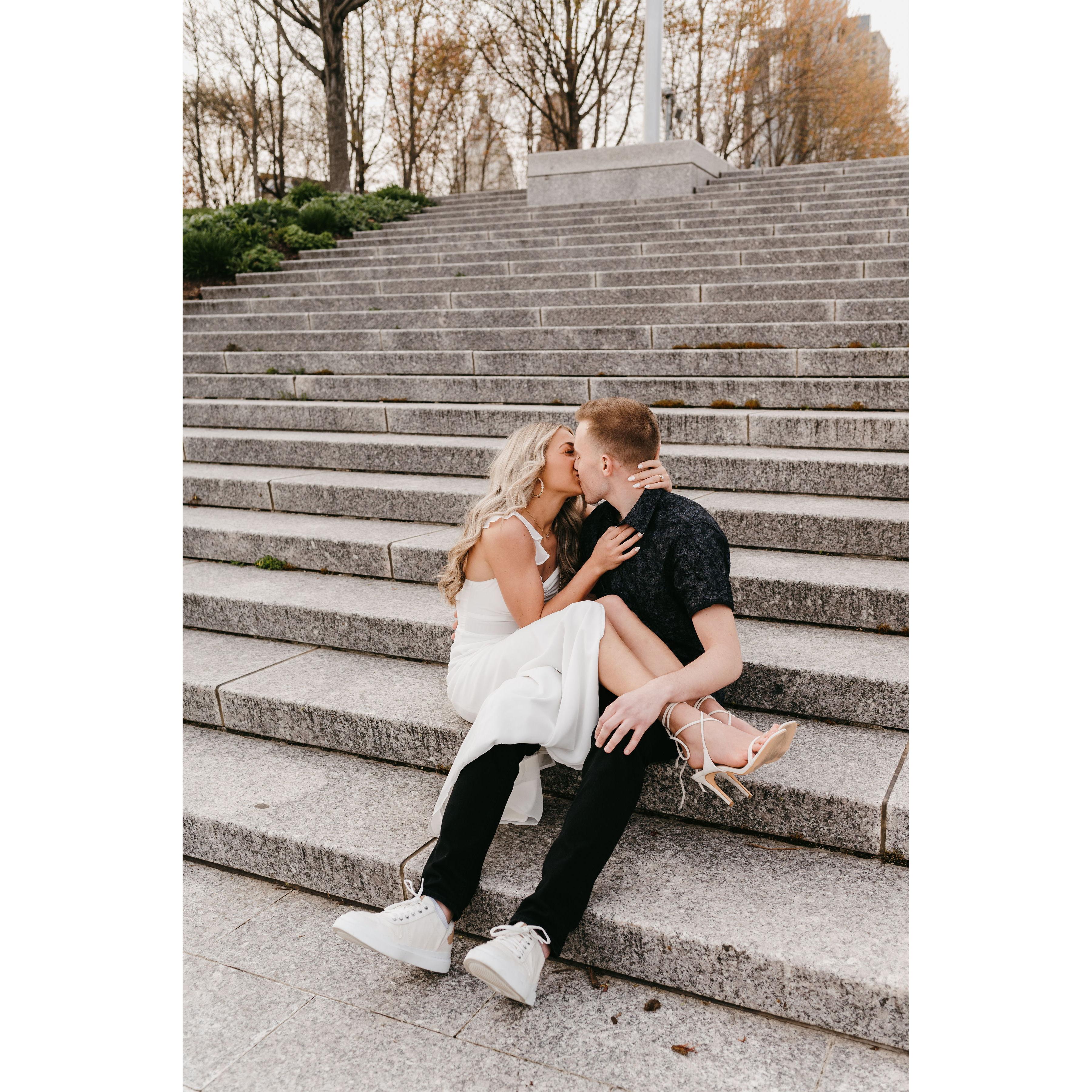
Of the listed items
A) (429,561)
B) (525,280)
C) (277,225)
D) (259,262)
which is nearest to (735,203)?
(525,280)

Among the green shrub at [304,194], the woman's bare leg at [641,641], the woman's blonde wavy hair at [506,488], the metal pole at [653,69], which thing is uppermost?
the metal pole at [653,69]

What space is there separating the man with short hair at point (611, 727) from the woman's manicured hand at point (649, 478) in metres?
0.02

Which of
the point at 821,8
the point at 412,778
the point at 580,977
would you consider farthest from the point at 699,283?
the point at 821,8

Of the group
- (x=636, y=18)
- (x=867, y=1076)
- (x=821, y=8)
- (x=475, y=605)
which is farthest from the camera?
(x=821, y=8)

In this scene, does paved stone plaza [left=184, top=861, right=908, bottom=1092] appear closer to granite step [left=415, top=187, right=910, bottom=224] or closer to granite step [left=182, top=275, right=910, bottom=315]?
granite step [left=182, top=275, right=910, bottom=315]

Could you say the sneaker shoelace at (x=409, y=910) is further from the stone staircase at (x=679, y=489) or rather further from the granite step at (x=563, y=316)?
the granite step at (x=563, y=316)

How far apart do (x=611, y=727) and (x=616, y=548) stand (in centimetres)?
65

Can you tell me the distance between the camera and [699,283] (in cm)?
683

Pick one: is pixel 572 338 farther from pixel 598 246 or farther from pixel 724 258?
pixel 598 246

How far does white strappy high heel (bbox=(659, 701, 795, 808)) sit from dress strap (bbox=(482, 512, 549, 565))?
28.8 inches

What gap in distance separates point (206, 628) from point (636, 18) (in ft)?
69.7

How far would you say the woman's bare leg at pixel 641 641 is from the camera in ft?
8.30

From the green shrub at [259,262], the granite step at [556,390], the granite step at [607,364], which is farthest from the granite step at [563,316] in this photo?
the green shrub at [259,262]

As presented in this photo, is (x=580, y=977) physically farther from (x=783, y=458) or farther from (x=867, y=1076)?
(x=783, y=458)
